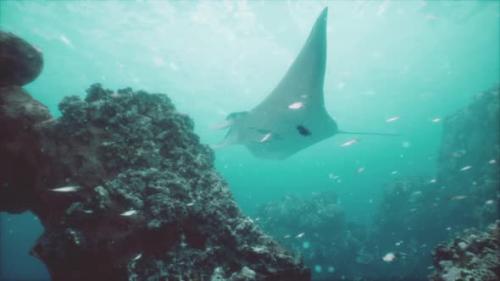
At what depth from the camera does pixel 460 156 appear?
1775cm

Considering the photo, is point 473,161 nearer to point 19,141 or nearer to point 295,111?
point 295,111

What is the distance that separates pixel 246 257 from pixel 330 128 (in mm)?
6243

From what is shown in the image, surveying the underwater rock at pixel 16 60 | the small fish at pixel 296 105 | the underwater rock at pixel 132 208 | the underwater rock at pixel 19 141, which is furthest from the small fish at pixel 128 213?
the small fish at pixel 296 105

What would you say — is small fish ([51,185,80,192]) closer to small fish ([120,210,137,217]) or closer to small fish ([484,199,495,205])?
small fish ([120,210,137,217])

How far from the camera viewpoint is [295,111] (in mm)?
7832

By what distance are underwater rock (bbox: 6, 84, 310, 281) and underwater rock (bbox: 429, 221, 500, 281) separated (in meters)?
1.47

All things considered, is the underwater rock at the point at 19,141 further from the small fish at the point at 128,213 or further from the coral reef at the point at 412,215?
the coral reef at the point at 412,215

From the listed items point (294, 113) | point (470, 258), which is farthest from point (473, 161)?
point (470, 258)

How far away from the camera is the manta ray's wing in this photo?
6340mm

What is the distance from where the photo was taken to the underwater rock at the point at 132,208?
10.3ft

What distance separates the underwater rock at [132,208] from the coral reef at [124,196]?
0.01 metres

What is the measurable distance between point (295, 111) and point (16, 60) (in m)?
5.94

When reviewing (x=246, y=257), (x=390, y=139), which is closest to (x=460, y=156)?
(x=246, y=257)

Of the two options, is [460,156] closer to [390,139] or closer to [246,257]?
[246,257]
